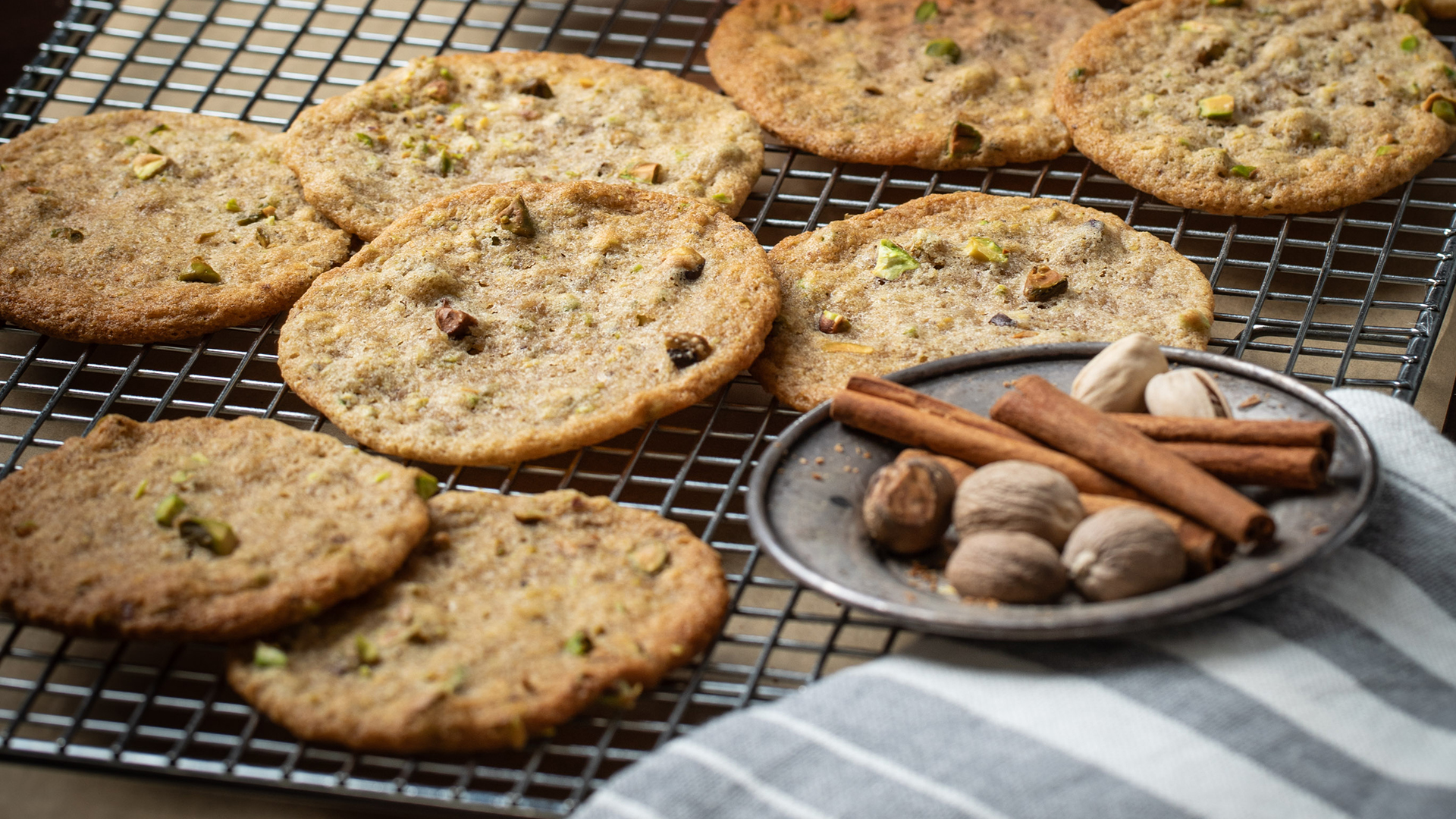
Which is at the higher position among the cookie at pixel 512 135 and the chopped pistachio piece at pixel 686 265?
the chopped pistachio piece at pixel 686 265

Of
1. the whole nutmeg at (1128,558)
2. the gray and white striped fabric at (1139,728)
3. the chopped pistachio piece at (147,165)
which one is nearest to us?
the gray and white striped fabric at (1139,728)

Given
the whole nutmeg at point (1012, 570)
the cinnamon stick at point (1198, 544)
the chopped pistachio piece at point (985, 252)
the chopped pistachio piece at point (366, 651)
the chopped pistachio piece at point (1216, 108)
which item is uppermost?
the chopped pistachio piece at point (1216, 108)

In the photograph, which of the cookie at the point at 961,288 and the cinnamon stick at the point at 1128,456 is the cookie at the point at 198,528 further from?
the cinnamon stick at the point at 1128,456

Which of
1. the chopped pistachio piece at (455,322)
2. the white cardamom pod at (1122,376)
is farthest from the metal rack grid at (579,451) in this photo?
the white cardamom pod at (1122,376)

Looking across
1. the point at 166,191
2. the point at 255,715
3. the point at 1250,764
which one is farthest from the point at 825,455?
the point at 166,191

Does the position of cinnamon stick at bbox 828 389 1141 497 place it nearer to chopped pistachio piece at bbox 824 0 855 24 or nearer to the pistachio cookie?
the pistachio cookie

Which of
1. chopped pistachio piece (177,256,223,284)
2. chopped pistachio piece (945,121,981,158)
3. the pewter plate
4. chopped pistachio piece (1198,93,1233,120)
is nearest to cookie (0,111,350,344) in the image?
chopped pistachio piece (177,256,223,284)
